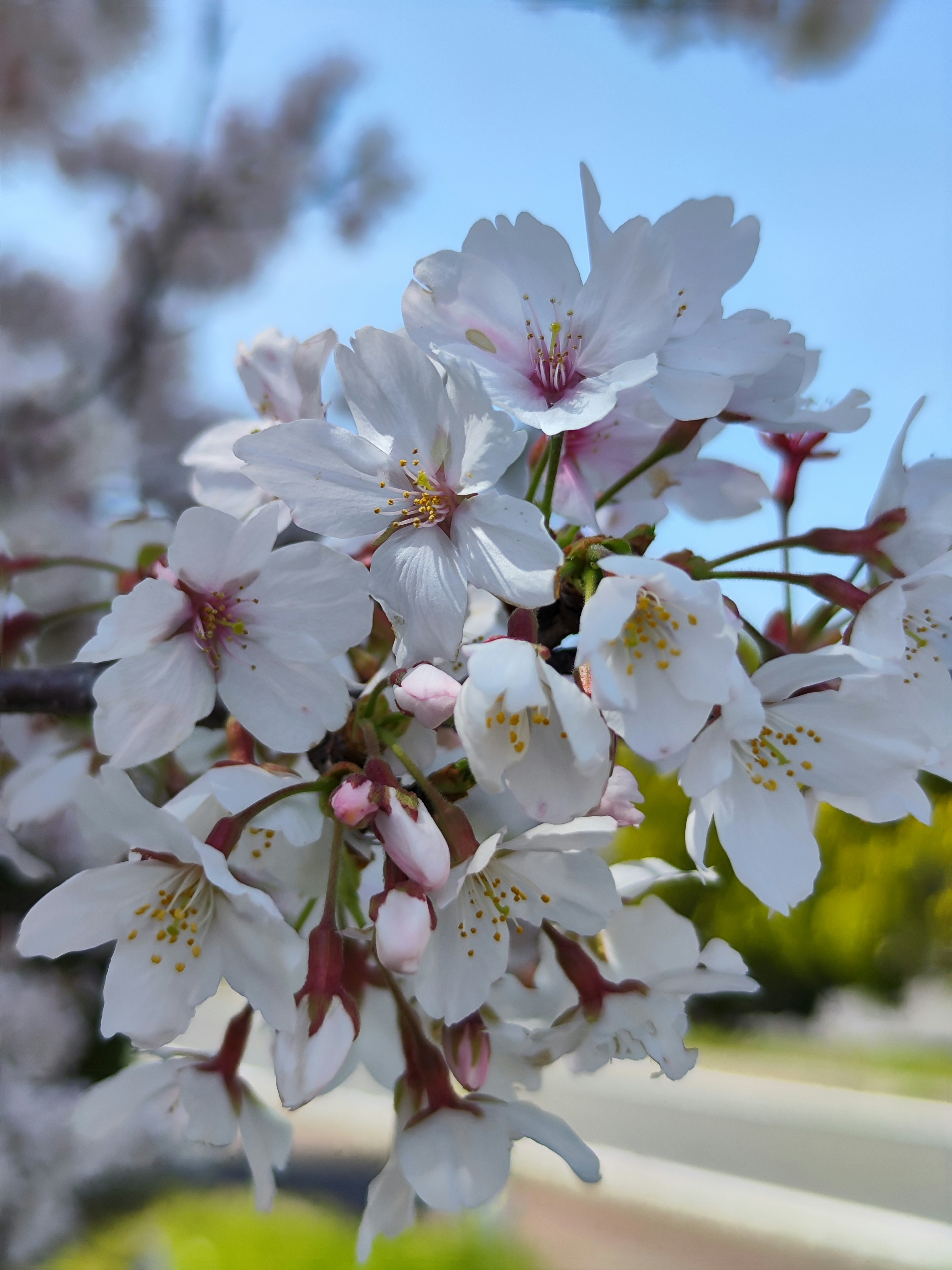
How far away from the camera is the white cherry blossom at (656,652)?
1.08 ft

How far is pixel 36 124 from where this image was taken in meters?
2.51

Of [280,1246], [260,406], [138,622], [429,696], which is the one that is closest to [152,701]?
[138,622]

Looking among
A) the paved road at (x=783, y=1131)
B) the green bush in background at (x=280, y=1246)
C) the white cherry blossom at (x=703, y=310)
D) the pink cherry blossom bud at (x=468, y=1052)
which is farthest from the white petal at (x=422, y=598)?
the paved road at (x=783, y=1131)

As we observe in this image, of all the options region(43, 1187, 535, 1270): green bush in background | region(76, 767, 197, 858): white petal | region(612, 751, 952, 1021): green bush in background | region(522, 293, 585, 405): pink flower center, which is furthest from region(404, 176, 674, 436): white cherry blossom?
region(612, 751, 952, 1021): green bush in background

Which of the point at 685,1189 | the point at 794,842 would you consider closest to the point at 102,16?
the point at 794,842

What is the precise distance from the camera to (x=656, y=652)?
1.20ft

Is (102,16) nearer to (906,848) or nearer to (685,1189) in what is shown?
(685,1189)

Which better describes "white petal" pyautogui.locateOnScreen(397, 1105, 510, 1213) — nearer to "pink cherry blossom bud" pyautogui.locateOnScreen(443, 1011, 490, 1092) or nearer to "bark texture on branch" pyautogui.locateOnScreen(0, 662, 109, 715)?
"pink cherry blossom bud" pyautogui.locateOnScreen(443, 1011, 490, 1092)

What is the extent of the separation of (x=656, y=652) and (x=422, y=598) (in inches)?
3.9

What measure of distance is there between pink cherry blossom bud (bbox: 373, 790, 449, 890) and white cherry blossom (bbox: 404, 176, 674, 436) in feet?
0.54

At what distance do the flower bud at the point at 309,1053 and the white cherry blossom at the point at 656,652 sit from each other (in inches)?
6.9

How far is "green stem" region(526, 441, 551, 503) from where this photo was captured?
46cm

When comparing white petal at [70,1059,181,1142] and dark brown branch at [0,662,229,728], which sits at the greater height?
dark brown branch at [0,662,229,728]

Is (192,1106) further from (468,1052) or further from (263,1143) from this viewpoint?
(468,1052)
